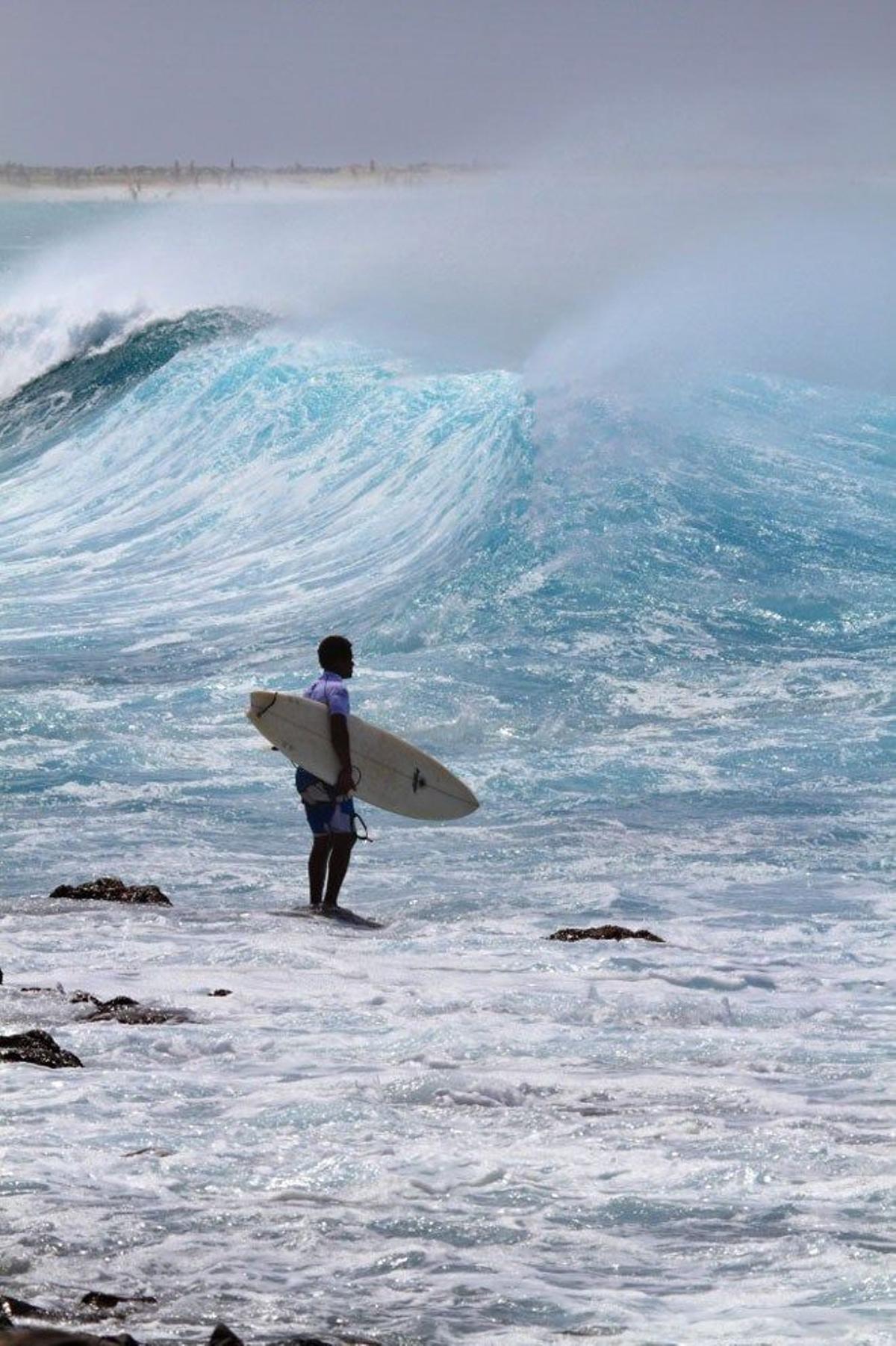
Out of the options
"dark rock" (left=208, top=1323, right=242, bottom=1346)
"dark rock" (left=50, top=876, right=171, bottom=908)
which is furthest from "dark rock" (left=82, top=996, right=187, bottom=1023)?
"dark rock" (left=208, top=1323, right=242, bottom=1346)

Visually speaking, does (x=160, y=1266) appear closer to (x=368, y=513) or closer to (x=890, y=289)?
(x=368, y=513)

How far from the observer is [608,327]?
87.7 ft

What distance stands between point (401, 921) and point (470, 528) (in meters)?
10.7

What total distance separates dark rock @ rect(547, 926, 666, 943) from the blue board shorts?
1.04m

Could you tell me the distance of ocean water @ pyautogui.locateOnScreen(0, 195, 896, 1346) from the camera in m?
4.79

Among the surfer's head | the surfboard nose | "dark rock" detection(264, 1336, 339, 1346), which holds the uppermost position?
the surfer's head

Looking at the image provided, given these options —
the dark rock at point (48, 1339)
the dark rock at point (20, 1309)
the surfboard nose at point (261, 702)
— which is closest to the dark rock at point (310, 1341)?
Result: the dark rock at point (20, 1309)

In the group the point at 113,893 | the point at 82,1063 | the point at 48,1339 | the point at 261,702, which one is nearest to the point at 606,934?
the point at 261,702

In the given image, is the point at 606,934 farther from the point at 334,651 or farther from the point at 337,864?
the point at 334,651

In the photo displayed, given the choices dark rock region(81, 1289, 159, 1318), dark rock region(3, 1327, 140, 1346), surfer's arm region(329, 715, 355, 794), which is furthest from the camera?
A: surfer's arm region(329, 715, 355, 794)

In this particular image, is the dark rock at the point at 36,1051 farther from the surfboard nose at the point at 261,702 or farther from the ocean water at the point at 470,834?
the surfboard nose at the point at 261,702

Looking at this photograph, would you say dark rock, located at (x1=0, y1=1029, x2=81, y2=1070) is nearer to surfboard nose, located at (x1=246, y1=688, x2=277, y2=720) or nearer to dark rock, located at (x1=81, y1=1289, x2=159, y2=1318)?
dark rock, located at (x1=81, y1=1289, x2=159, y2=1318)

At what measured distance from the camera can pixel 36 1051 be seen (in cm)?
611

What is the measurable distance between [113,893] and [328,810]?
1082mm
